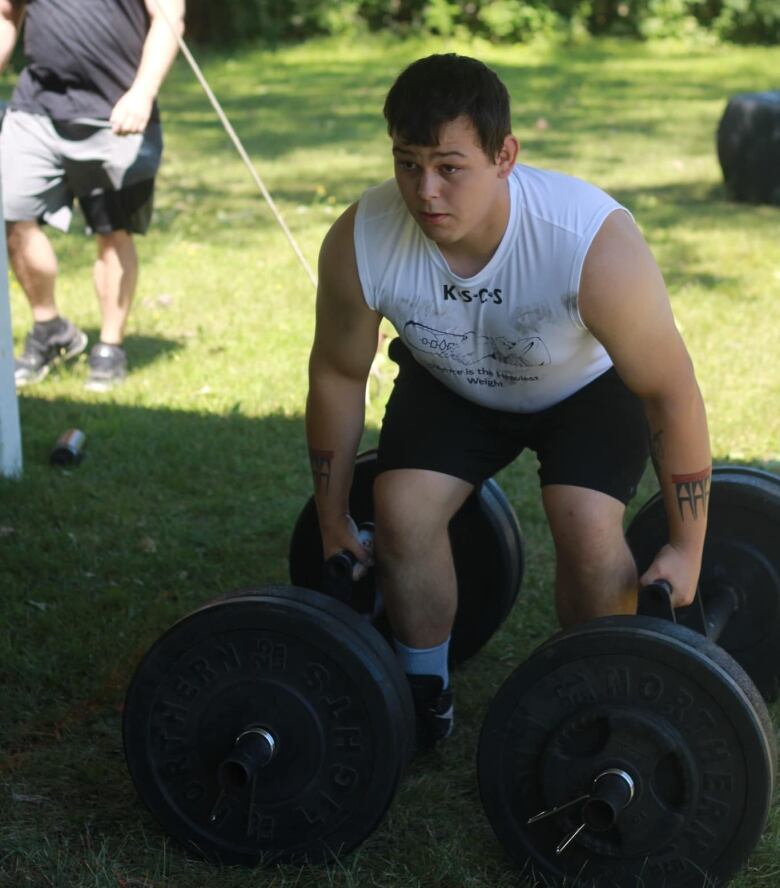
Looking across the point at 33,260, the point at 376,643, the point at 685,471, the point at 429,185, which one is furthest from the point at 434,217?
the point at 33,260

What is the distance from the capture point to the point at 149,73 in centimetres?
545

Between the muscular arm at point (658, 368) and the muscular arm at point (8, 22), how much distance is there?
3.60 m

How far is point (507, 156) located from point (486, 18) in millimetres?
19097

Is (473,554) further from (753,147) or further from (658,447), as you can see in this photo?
(753,147)

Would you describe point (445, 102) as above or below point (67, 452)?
above

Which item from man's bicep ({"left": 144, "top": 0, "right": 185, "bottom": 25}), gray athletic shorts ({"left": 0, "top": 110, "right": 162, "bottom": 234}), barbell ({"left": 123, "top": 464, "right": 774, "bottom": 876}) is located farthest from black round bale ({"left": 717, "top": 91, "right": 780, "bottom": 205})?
barbell ({"left": 123, "top": 464, "right": 774, "bottom": 876})

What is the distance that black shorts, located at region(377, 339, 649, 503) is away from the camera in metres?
2.98

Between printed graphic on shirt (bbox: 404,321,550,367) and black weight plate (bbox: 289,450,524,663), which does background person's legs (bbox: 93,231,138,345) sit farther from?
printed graphic on shirt (bbox: 404,321,550,367)

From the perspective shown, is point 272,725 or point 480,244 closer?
point 272,725

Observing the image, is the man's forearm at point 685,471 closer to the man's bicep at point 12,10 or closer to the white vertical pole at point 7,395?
the white vertical pole at point 7,395

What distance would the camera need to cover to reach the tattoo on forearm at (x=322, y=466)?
10.2 ft

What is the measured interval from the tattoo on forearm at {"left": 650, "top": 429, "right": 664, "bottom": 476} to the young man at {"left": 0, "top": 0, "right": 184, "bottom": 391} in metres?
3.27

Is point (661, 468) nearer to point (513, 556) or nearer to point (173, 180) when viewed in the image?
point (513, 556)

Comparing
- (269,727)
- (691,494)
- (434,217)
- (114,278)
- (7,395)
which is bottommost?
(114,278)
